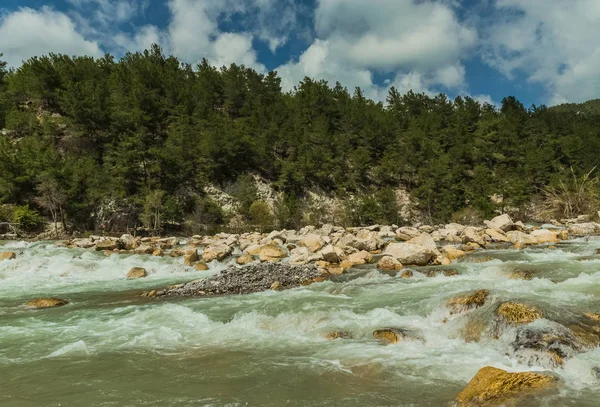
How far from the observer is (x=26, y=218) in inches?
1382

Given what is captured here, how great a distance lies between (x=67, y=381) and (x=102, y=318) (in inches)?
170

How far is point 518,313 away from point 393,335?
2.19m

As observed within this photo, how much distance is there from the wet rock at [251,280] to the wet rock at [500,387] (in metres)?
8.53

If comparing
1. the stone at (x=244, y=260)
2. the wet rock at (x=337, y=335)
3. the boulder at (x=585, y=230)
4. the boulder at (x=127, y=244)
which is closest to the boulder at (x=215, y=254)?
the stone at (x=244, y=260)

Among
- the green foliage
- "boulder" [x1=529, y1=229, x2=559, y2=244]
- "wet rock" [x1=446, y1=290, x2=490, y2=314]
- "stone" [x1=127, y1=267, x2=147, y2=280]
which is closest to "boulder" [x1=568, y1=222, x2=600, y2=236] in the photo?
"boulder" [x1=529, y1=229, x2=559, y2=244]

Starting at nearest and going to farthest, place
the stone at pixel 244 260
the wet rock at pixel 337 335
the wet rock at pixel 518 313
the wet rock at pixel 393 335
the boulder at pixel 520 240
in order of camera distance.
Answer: the wet rock at pixel 518 313
the wet rock at pixel 393 335
the wet rock at pixel 337 335
the stone at pixel 244 260
the boulder at pixel 520 240

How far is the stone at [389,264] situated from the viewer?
14820 mm

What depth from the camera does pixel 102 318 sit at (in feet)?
32.6

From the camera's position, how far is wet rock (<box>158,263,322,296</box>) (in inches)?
510

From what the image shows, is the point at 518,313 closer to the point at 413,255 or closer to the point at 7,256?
the point at 413,255

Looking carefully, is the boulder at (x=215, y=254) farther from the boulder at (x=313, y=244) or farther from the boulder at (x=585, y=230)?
the boulder at (x=585, y=230)

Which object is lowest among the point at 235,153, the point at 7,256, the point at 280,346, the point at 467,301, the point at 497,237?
the point at 280,346

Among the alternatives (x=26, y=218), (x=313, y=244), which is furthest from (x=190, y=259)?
(x=26, y=218)

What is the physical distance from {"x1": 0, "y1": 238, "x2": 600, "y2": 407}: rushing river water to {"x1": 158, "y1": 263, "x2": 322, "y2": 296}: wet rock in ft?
3.10
